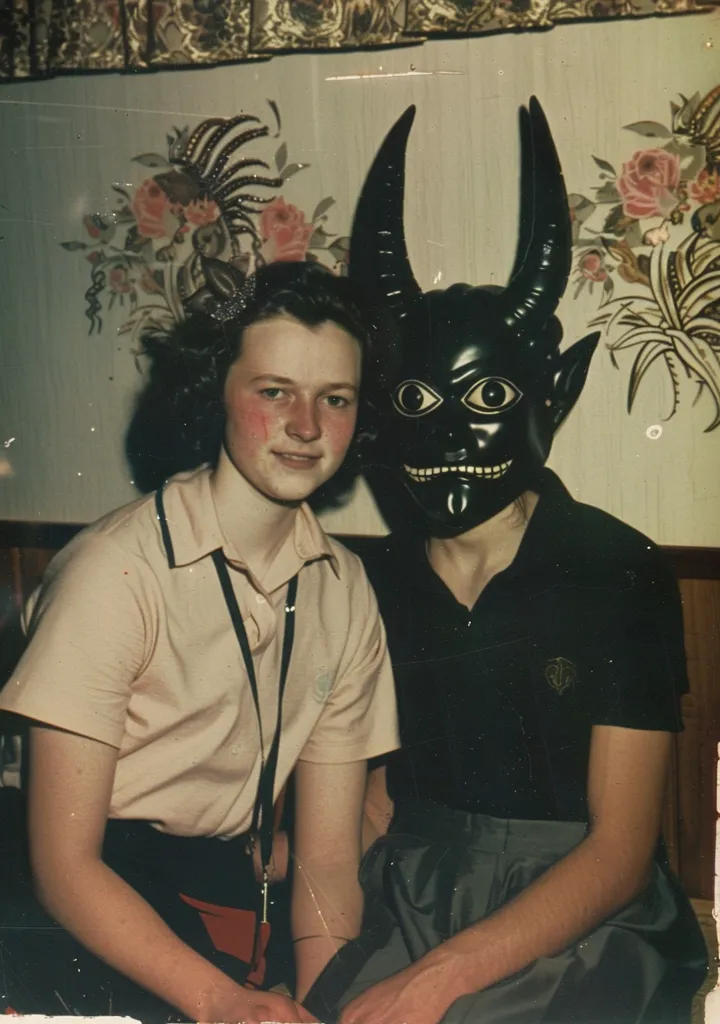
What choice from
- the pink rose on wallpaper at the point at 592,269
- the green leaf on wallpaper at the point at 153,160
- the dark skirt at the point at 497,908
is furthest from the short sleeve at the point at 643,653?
the green leaf on wallpaper at the point at 153,160

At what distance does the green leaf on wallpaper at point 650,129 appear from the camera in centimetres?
153

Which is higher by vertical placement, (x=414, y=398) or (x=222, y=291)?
(x=222, y=291)

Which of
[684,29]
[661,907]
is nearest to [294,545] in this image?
[661,907]

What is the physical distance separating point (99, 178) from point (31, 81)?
0.19 m

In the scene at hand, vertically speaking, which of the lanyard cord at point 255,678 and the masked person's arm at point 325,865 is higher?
the lanyard cord at point 255,678

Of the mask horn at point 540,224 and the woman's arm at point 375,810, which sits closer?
the mask horn at point 540,224

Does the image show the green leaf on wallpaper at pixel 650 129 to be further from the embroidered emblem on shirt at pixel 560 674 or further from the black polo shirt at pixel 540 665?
the embroidered emblem on shirt at pixel 560 674

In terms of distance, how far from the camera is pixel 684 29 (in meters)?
1.52

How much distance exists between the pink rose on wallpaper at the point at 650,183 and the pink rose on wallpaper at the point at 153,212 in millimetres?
681

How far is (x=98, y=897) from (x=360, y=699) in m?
0.49

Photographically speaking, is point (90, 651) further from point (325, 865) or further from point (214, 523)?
point (325, 865)

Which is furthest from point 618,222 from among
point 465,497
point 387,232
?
point 465,497

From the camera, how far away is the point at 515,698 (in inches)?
63.1

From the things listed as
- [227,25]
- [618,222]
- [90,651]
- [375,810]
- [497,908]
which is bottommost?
[497,908]
